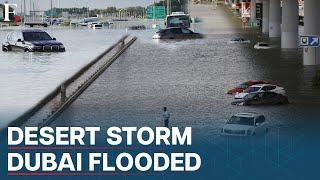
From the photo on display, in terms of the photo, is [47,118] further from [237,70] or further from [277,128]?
[237,70]

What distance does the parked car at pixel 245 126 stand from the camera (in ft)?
74.1

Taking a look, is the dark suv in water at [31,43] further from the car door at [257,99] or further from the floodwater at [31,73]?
the car door at [257,99]

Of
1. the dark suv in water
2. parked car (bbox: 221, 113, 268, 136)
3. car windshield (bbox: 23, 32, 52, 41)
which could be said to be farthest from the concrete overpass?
parked car (bbox: 221, 113, 268, 136)

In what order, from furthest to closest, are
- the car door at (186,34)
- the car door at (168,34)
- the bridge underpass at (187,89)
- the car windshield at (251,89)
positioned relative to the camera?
1. the car door at (186,34)
2. the car door at (168,34)
3. the car windshield at (251,89)
4. the bridge underpass at (187,89)

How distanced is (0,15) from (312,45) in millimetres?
104311

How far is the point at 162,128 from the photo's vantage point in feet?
77.5

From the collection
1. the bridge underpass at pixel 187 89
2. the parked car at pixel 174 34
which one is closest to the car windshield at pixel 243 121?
the bridge underpass at pixel 187 89

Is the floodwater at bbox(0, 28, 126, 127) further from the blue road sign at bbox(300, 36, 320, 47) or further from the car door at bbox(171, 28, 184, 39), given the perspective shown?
the car door at bbox(171, 28, 184, 39)

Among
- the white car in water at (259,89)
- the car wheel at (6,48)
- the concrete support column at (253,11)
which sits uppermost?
the concrete support column at (253,11)

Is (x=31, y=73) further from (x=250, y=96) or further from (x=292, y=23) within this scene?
(x=292, y=23)

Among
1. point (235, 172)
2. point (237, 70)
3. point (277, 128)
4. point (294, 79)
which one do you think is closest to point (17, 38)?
point (237, 70)

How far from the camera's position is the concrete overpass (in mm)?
47438

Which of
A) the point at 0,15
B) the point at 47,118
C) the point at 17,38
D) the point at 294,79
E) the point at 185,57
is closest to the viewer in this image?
the point at 47,118

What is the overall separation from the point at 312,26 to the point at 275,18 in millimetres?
33615
